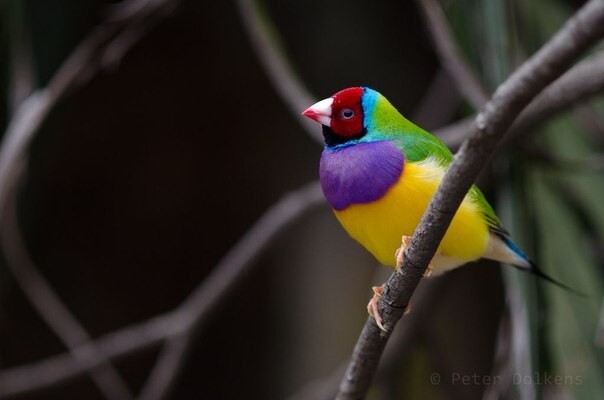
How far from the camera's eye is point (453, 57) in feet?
4.70

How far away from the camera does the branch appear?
1.73 ft

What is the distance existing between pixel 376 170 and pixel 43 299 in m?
1.28

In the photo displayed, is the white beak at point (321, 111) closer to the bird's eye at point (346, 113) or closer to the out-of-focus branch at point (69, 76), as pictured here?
the bird's eye at point (346, 113)

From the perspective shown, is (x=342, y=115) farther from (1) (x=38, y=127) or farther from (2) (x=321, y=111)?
(1) (x=38, y=127)

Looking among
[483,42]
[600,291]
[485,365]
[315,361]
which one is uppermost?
[483,42]

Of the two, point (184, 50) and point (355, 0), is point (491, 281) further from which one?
point (184, 50)

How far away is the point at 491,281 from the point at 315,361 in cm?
48

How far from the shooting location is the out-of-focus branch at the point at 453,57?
1375 mm

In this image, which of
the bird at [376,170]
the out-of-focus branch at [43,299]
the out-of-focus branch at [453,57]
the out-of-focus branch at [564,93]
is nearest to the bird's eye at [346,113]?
the bird at [376,170]

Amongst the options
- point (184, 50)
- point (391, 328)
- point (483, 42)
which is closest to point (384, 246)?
point (391, 328)

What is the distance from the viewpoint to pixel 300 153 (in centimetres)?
235

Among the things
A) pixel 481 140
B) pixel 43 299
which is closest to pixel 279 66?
pixel 43 299

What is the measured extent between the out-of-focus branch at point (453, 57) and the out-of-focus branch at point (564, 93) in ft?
0.23

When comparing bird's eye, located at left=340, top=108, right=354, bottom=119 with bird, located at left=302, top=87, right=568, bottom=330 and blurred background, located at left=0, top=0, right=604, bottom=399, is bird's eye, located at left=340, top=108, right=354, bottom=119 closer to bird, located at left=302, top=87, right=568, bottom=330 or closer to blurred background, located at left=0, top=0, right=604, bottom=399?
bird, located at left=302, top=87, right=568, bottom=330
